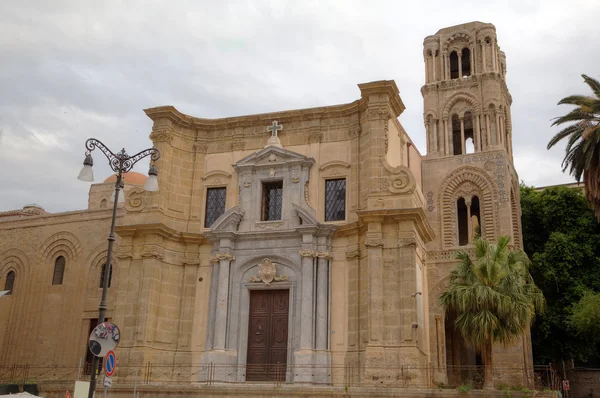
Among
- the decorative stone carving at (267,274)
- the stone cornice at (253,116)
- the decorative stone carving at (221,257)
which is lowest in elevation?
the decorative stone carving at (267,274)

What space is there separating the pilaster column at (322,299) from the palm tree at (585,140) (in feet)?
39.0

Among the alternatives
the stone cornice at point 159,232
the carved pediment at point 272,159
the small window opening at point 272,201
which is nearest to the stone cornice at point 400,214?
the carved pediment at point 272,159

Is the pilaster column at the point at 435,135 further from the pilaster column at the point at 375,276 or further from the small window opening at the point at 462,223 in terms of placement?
the pilaster column at the point at 375,276

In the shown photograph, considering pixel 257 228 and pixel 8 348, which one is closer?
pixel 257 228

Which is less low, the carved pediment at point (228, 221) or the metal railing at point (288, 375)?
the carved pediment at point (228, 221)

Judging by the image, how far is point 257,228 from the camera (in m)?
23.6

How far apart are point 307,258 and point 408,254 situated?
359 centimetres

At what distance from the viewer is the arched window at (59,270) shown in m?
30.2

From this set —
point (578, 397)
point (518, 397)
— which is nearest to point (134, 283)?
point (518, 397)

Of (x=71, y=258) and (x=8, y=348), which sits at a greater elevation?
(x=71, y=258)

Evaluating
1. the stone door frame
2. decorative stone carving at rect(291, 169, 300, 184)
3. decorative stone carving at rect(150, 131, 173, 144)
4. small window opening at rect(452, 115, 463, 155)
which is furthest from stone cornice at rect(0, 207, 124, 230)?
small window opening at rect(452, 115, 463, 155)

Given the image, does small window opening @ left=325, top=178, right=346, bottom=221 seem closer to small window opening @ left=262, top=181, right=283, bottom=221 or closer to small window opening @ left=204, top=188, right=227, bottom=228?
small window opening @ left=262, top=181, right=283, bottom=221

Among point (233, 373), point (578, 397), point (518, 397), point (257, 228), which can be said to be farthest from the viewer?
point (578, 397)

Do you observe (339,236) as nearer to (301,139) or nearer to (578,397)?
(301,139)
